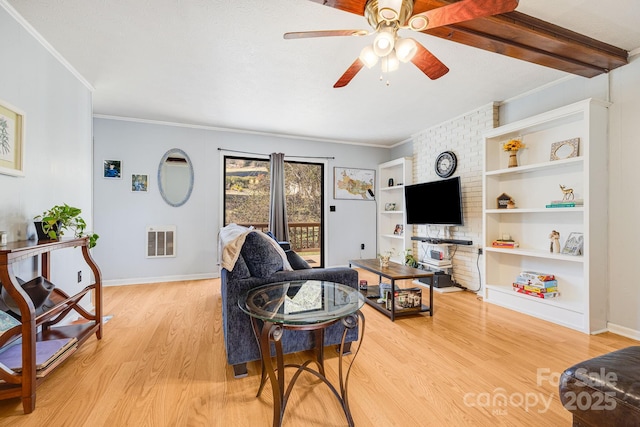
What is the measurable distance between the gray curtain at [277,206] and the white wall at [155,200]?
400 mm

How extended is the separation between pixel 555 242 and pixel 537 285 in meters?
0.48

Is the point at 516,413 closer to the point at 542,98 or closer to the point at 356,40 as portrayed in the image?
the point at 356,40

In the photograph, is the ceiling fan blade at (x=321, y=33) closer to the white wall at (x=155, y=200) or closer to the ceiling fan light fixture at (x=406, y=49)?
the ceiling fan light fixture at (x=406, y=49)

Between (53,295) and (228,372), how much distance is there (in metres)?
1.46

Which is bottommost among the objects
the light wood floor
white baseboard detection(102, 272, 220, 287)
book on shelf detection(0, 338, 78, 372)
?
the light wood floor

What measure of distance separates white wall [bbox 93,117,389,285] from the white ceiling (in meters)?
0.33

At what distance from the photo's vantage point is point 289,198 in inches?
224

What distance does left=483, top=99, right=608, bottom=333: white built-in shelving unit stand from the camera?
241cm

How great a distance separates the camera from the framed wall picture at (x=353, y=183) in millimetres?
5145

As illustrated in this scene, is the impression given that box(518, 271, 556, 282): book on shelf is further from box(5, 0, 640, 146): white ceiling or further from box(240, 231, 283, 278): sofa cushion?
box(240, 231, 283, 278): sofa cushion

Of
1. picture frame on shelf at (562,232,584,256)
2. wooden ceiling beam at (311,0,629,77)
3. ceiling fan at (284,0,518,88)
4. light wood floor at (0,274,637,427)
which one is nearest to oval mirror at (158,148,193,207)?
light wood floor at (0,274,637,427)

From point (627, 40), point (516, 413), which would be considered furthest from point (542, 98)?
point (516, 413)

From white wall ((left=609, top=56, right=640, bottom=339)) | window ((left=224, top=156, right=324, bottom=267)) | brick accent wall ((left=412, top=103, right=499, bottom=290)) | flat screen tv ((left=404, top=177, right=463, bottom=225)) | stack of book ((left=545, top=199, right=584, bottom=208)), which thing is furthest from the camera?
window ((left=224, top=156, right=324, bottom=267))

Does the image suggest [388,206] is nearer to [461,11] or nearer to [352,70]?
[352,70]
